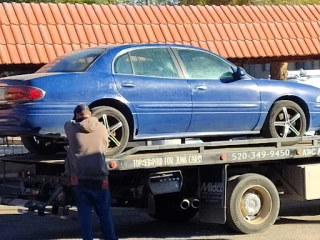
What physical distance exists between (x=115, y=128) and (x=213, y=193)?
1813 millimetres

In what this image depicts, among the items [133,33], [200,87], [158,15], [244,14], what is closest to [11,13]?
[133,33]

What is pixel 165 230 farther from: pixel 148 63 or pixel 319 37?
A: pixel 319 37

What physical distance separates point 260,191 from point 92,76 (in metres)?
2.90

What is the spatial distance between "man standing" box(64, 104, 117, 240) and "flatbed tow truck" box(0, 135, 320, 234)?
1.86 ft

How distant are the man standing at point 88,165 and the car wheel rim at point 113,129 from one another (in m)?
0.72

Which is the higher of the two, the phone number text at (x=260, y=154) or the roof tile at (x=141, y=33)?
the roof tile at (x=141, y=33)

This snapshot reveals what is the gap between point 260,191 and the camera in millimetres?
10758

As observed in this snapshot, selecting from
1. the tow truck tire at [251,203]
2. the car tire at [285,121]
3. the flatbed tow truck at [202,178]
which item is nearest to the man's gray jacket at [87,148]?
the flatbed tow truck at [202,178]

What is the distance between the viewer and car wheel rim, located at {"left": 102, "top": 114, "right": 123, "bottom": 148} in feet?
31.0

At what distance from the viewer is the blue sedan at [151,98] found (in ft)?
30.2

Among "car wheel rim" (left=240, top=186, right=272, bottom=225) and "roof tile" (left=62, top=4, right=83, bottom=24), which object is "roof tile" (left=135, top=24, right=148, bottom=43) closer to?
"roof tile" (left=62, top=4, right=83, bottom=24)

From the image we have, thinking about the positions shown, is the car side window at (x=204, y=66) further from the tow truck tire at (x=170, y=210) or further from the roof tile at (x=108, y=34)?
the roof tile at (x=108, y=34)

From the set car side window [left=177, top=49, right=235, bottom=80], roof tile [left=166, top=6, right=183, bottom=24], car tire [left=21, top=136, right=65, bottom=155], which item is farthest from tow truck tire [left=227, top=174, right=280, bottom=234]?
roof tile [left=166, top=6, right=183, bottom=24]

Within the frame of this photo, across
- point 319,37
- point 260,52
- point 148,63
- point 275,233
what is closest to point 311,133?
point 275,233
